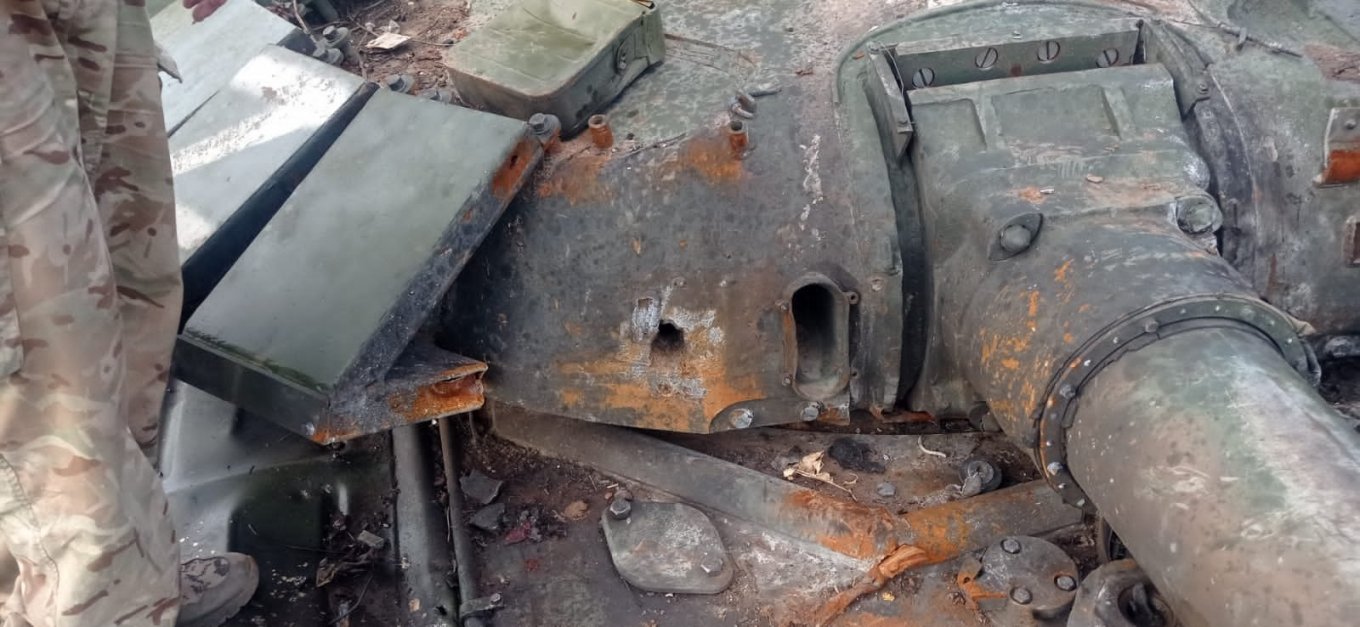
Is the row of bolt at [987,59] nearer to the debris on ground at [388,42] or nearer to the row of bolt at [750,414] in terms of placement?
the row of bolt at [750,414]

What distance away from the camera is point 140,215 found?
2.49 m

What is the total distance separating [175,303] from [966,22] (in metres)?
2.12

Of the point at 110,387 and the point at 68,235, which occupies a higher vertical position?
Result: the point at 68,235

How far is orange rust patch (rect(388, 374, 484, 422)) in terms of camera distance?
114 inches

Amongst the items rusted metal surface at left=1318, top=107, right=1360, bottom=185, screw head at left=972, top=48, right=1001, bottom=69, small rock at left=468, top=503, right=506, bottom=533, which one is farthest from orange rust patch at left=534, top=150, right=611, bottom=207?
→ rusted metal surface at left=1318, top=107, right=1360, bottom=185

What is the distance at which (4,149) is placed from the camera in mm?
1990

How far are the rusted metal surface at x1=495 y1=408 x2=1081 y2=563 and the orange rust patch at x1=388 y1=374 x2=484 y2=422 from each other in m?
0.46

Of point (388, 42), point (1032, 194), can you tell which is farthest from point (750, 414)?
point (388, 42)

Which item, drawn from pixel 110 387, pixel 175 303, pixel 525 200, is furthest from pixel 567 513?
pixel 110 387

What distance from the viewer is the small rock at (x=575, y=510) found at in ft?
10.8

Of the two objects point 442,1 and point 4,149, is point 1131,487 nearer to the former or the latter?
point 4,149

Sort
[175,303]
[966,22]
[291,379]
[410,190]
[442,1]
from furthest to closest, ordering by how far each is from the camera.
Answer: [442,1], [966,22], [410,190], [291,379], [175,303]

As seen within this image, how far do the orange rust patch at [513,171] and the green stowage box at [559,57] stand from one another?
17 centimetres

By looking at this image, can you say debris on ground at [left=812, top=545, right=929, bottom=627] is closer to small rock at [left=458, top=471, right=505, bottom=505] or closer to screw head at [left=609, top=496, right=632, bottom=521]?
screw head at [left=609, top=496, right=632, bottom=521]
